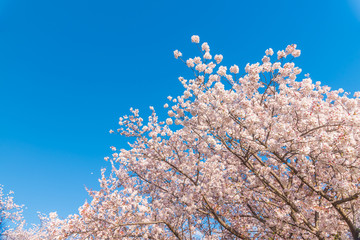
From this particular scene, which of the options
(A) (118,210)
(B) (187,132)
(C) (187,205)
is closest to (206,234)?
(C) (187,205)

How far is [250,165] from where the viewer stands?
7379mm

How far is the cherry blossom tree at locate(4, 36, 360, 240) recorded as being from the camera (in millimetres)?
6074

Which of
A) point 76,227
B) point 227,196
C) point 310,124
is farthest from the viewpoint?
point 227,196

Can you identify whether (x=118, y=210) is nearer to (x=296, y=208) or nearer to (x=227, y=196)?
(x=227, y=196)

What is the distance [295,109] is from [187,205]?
457 cm

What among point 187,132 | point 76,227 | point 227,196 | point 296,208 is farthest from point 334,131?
point 76,227

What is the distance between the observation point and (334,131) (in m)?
6.11

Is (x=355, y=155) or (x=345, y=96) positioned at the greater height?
(x=345, y=96)

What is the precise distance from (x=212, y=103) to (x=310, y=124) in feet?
8.54

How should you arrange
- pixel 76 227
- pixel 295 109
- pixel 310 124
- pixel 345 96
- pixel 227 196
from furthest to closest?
pixel 345 96 < pixel 227 196 < pixel 76 227 < pixel 295 109 < pixel 310 124

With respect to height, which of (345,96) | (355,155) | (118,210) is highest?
(345,96)

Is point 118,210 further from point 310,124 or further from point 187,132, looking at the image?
point 310,124

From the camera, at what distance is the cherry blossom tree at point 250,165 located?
6074mm

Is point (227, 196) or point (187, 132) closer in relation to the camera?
point (227, 196)
